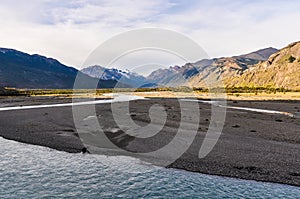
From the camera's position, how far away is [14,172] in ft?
47.7

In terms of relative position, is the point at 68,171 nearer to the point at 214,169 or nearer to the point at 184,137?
the point at 214,169

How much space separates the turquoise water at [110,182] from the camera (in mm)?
11953

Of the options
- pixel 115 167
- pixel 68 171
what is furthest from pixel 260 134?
pixel 68 171

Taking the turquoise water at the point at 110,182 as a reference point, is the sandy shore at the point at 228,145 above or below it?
above

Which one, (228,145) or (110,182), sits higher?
(228,145)

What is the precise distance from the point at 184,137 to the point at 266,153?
686 centimetres

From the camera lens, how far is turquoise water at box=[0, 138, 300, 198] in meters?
12.0

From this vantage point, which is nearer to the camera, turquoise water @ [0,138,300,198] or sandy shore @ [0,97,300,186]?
turquoise water @ [0,138,300,198]

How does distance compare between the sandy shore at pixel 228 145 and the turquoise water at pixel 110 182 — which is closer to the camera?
the turquoise water at pixel 110 182

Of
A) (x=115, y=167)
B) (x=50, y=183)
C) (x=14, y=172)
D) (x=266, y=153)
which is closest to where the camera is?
(x=50, y=183)

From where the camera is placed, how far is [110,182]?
Result: 13.3 metres

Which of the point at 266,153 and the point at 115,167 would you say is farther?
the point at 266,153

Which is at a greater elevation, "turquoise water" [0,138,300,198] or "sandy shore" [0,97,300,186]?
"sandy shore" [0,97,300,186]

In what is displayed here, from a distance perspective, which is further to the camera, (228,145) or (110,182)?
(228,145)
